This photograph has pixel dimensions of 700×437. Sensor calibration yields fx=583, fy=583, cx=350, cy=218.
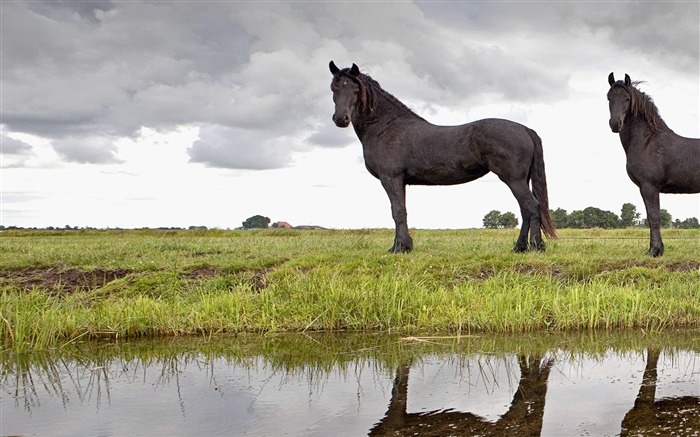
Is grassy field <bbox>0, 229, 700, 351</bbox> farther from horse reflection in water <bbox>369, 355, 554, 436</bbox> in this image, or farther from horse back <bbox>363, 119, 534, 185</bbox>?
horse reflection in water <bbox>369, 355, 554, 436</bbox>

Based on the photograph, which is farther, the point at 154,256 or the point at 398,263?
the point at 154,256

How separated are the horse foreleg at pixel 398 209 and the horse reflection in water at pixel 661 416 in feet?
21.7

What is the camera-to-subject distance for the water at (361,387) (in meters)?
3.17

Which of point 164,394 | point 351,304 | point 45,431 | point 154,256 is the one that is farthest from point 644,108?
point 45,431

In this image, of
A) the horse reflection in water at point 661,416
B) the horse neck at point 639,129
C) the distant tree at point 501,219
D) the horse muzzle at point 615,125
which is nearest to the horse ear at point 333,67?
the horse muzzle at point 615,125

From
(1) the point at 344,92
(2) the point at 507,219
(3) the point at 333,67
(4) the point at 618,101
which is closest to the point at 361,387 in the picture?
(1) the point at 344,92

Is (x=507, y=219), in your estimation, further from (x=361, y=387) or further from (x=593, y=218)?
(x=361, y=387)

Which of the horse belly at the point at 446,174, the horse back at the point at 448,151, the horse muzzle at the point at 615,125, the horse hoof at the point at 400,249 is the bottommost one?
the horse hoof at the point at 400,249

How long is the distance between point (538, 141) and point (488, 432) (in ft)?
26.6

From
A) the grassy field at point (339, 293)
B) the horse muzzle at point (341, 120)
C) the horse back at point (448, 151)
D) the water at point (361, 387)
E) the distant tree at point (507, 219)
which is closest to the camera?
the water at point (361, 387)

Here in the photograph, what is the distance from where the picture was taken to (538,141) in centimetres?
1029

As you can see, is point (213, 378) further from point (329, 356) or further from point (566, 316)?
point (566, 316)

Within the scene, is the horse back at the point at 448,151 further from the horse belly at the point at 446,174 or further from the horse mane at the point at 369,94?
the horse mane at the point at 369,94

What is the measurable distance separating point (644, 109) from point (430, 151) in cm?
397
